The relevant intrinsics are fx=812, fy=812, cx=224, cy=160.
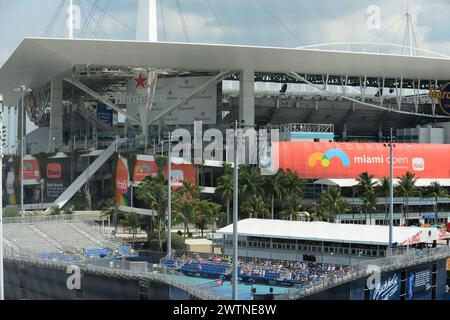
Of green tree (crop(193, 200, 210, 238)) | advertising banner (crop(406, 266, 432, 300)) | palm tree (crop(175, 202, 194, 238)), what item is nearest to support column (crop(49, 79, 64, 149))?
green tree (crop(193, 200, 210, 238))

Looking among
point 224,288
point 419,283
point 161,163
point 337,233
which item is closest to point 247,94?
point 161,163

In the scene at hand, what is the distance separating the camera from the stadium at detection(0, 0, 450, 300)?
148ft

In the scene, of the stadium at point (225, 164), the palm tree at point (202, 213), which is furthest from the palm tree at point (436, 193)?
the palm tree at point (202, 213)

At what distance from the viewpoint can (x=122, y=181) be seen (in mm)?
84125

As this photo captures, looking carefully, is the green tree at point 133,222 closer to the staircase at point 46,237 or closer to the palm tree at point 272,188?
the palm tree at point 272,188

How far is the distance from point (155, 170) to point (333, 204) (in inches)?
749

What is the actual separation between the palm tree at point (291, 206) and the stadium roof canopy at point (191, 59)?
17.7m

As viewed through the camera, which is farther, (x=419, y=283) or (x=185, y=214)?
(x=185, y=214)

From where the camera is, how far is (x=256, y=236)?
1998 inches

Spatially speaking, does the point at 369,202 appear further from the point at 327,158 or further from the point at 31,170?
the point at 31,170

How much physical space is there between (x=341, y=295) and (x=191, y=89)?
197ft

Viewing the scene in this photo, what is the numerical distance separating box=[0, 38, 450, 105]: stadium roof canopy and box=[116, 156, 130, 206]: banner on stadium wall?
1030 cm

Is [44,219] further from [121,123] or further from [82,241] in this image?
[121,123]
